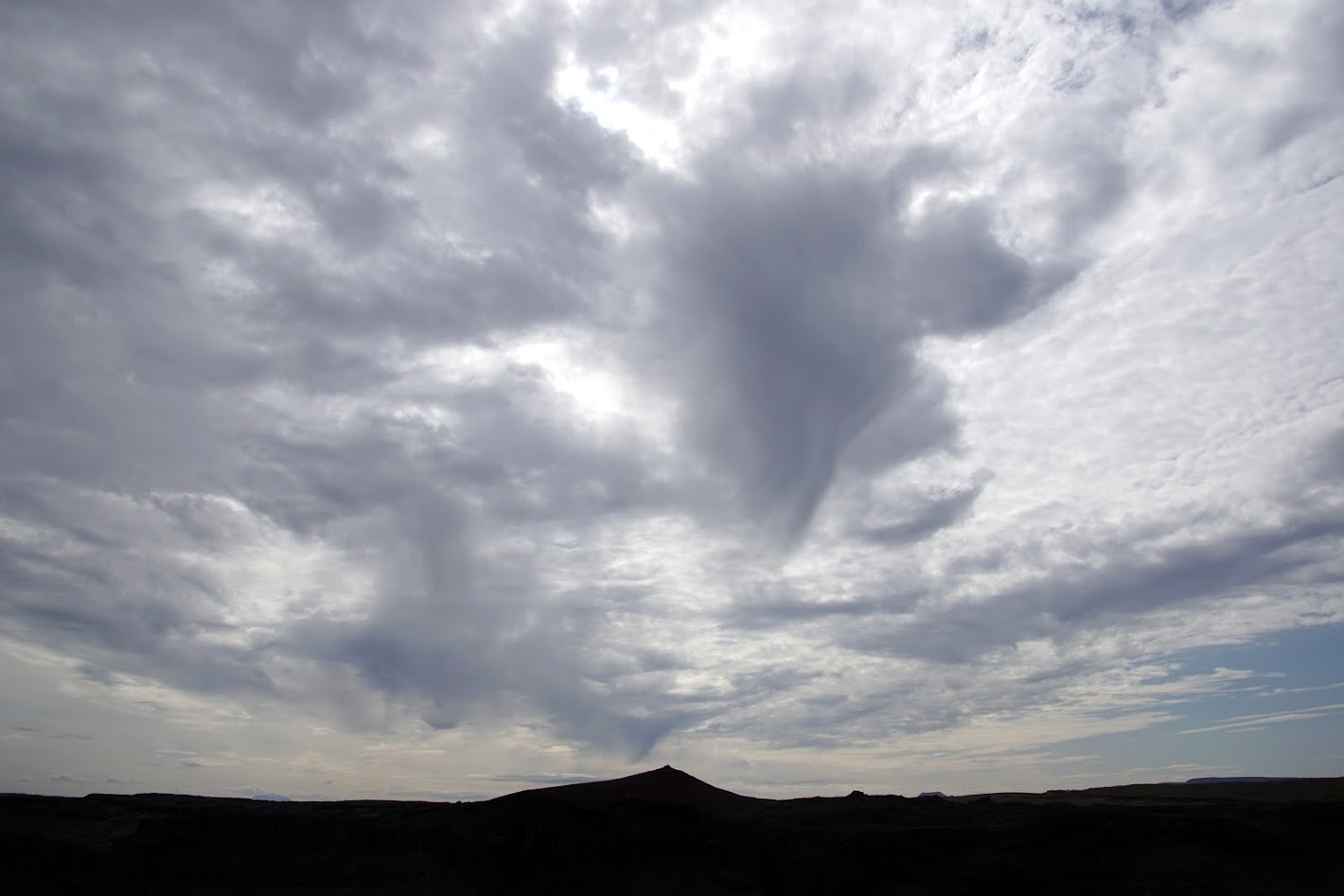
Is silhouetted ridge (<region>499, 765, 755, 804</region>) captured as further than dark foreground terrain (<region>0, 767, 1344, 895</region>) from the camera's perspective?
Yes

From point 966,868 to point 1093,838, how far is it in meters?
10.1

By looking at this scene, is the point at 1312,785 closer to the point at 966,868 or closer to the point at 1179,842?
the point at 1179,842

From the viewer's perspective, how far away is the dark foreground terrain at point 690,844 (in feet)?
206

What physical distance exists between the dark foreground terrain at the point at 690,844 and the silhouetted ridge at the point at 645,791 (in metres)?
0.31

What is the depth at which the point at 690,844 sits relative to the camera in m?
72.9

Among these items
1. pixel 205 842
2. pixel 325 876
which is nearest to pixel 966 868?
pixel 325 876

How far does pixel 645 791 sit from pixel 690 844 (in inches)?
482

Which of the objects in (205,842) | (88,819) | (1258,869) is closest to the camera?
(1258,869)

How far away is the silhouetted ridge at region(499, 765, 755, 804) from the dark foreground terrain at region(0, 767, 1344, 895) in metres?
0.31

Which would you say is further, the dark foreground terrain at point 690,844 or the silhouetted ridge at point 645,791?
the silhouetted ridge at point 645,791

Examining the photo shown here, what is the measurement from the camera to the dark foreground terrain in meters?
62.8

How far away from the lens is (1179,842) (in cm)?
6322

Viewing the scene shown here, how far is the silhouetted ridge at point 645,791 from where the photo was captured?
82.3 meters

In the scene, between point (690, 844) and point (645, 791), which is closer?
point (690, 844)
